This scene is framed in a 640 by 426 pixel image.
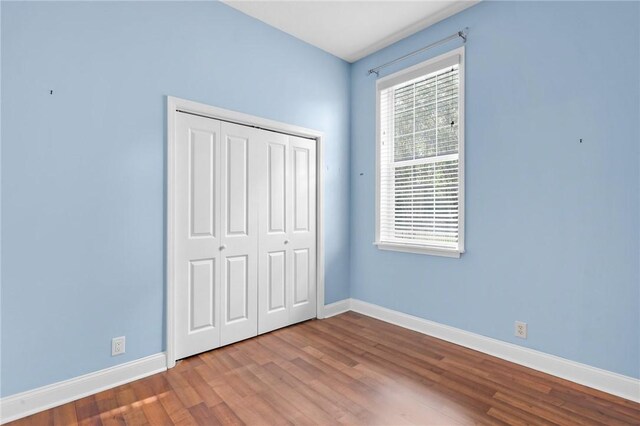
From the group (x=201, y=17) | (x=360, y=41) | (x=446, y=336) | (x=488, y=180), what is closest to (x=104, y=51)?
(x=201, y=17)

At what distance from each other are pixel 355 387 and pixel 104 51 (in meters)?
2.87

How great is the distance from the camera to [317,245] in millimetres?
3584

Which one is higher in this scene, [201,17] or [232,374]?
[201,17]

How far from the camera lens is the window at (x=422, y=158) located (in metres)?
2.92

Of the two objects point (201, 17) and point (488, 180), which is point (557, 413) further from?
point (201, 17)

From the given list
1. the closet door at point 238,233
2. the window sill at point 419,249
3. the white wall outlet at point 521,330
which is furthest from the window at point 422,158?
the closet door at point 238,233

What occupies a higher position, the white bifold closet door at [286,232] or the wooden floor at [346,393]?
the white bifold closet door at [286,232]

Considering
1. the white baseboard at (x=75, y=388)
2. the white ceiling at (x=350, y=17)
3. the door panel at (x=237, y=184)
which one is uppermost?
the white ceiling at (x=350, y=17)

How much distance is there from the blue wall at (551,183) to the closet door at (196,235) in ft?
6.66

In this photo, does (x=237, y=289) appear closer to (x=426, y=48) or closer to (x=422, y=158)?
(x=422, y=158)

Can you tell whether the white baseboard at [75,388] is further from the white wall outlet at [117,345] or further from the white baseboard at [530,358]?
the white baseboard at [530,358]

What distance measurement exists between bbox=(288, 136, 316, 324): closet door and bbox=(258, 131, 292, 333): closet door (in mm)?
69

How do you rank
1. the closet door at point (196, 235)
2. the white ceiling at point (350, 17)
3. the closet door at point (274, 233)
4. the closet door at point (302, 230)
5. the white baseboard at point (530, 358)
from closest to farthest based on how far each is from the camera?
1. the white baseboard at point (530, 358)
2. the closet door at point (196, 235)
3. the white ceiling at point (350, 17)
4. the closet door at point (274, 233)
5. the closet door at point (302, 230)

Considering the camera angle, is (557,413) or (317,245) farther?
(317,245)
